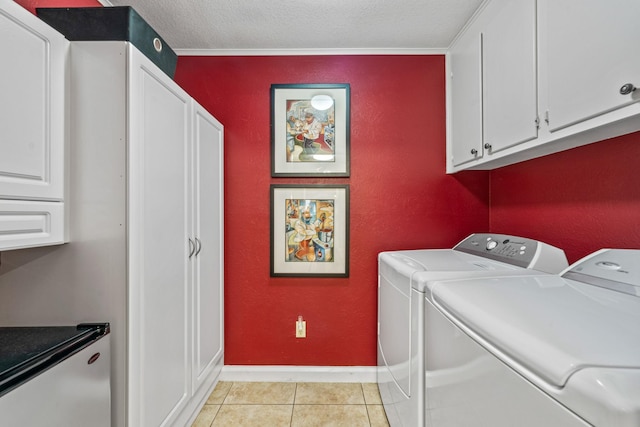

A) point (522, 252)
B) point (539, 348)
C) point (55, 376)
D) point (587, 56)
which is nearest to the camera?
point (539, 348)

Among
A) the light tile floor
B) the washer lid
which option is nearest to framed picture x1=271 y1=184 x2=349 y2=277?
the light tile floor

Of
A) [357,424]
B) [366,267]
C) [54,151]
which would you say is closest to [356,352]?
[357,424]

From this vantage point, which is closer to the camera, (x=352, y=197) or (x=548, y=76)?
(x=548, y=76)

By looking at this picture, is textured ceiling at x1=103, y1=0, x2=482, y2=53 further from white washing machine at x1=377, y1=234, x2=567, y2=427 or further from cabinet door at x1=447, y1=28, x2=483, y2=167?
white washing machine at x1=377, y1=234, x2=567, y2=427

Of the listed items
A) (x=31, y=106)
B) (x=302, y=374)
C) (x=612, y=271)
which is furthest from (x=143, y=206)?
(x=612, y=271)

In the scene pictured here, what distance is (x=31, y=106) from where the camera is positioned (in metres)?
0.89

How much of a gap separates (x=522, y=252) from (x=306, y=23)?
183 cm

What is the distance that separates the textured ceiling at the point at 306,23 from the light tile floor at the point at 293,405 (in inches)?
97.4

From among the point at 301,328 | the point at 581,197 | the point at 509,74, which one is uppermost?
the point at 509,74

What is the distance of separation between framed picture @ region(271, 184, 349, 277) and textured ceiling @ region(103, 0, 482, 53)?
1043 mm

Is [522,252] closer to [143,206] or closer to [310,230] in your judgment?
[310,230]

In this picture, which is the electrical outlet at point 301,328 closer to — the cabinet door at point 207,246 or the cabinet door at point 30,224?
the cabinet door at point 207,246

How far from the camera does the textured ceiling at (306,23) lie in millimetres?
1611

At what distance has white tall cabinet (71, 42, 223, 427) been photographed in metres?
1.03
